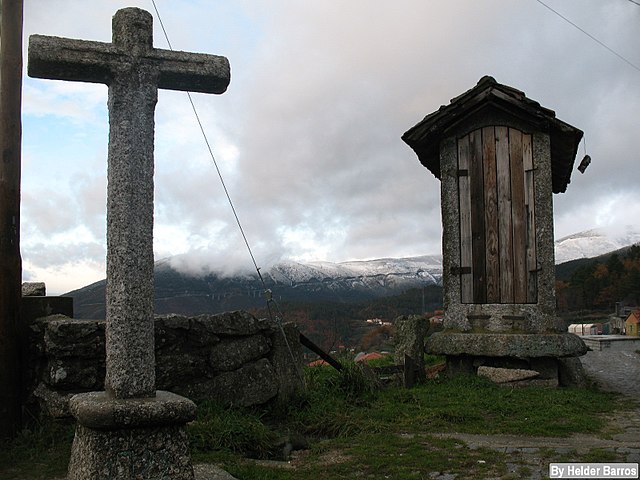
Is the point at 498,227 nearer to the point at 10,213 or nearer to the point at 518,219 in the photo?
the point at 518,219

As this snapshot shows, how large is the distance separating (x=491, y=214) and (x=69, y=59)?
653 cm

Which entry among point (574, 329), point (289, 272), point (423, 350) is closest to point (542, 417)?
point (423, 350)

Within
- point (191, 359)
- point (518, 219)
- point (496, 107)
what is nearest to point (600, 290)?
point (518, 219)

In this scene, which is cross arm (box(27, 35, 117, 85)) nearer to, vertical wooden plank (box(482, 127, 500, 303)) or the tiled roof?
the tiled roof

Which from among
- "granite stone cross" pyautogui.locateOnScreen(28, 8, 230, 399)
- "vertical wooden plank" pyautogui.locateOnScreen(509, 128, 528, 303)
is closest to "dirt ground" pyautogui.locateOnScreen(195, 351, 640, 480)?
"granite stone cross" pyautogui.locateOnScreen(28, 8, 230, 399)

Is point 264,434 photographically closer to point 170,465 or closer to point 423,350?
point 170,465

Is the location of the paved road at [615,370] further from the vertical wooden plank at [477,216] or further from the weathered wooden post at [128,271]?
the weathered wooden post at [128,271]

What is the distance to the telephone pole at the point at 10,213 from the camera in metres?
5.47

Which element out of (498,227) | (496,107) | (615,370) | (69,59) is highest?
(496,107)

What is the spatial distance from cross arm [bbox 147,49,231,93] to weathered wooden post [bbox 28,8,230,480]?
10 millimetres

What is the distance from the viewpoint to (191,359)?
236 inches

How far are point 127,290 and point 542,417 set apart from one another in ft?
14.4

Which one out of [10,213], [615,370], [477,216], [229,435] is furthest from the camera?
[615,370]

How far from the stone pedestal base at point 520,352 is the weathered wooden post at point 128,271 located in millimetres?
5503
